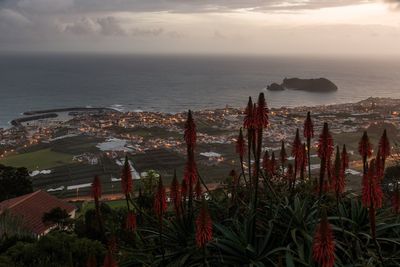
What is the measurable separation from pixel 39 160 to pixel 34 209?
2751cm

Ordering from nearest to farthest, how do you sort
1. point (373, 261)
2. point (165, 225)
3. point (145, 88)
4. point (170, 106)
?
point (373, 261), point (165, 225), point (170, 106), point (145, 88)

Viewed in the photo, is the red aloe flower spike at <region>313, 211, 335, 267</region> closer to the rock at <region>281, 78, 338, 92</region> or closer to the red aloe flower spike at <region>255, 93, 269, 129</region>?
the red aloe flower spike at <region>255, 93, 269, 129</region>

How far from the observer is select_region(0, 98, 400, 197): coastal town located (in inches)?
1844

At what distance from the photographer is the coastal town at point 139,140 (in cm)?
4684

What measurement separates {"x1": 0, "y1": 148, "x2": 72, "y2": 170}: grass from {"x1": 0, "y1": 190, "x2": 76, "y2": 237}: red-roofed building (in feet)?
70.2

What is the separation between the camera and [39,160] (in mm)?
53594

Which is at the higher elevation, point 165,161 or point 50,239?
point 50,239

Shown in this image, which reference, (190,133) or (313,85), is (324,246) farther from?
(313,85)

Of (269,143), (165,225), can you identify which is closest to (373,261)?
(165,225)

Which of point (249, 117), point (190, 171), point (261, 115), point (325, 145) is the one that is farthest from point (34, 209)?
point (325, 145)

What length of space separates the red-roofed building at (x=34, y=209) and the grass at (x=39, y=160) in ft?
70.2

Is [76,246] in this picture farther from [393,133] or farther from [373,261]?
[393,133]

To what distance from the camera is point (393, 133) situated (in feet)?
176

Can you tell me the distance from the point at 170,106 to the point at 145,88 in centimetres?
3541
